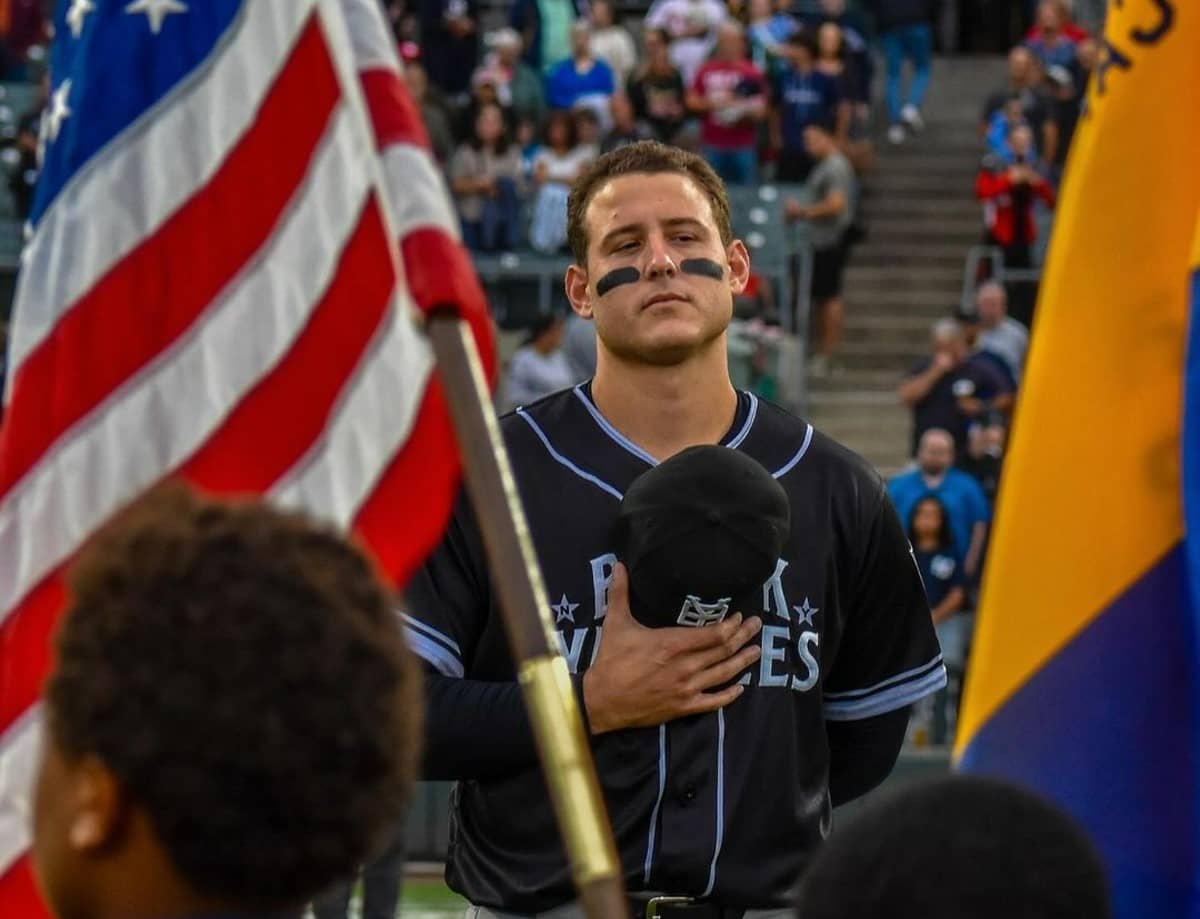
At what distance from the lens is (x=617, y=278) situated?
502 cm

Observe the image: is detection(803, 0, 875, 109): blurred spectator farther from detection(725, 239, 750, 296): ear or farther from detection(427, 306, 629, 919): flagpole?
detection(427, 306, 629, 919): flagpole

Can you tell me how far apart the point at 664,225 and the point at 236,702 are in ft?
8.89

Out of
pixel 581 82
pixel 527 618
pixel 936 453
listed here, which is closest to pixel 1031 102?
pixel 581 82

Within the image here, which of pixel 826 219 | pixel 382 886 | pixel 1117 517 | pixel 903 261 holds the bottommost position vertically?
pixel 903 261

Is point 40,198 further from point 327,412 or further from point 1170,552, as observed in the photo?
point 1170,552

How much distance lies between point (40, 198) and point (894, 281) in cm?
1957

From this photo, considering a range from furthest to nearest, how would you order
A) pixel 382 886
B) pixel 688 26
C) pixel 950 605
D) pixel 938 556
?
pixel 688 26
pixel 938 556
pixel 950 605
pixel 382 886

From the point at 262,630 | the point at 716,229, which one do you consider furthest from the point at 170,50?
the point at 262,630

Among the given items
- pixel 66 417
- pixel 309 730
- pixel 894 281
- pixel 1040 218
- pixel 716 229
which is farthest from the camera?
pixel 894 281

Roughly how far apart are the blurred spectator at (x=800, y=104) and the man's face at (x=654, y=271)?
55.3ft

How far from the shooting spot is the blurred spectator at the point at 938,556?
1527 cm

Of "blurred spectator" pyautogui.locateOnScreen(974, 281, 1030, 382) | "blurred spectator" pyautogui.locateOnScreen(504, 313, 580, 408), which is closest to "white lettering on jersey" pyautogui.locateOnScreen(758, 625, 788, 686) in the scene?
"blurred spectator" pyautogui.locateOnScreen(504, 313, 580, 408)

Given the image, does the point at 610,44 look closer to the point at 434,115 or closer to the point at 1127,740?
the point at 434,115

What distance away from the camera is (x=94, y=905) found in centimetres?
259
